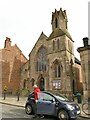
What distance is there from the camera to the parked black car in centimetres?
1024

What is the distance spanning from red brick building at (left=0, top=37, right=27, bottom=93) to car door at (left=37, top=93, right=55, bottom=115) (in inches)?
950

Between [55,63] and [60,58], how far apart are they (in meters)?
1.41

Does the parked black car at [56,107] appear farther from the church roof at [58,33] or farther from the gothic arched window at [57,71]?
the church roof at [58,33]

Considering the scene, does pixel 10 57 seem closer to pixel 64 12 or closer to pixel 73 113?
pixel 64 12

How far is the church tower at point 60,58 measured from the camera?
94.1 ft

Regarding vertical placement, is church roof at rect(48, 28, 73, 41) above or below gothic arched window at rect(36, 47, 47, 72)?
above

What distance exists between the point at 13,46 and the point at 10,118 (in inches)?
1160

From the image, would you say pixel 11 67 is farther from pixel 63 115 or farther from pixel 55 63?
pixel 63 115

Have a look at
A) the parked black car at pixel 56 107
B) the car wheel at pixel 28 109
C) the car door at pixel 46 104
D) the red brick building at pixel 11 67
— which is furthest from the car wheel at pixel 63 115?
the red brick building at pixel 11 67

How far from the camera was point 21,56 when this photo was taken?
39.2 meters

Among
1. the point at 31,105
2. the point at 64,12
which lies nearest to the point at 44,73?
the point at 64,12

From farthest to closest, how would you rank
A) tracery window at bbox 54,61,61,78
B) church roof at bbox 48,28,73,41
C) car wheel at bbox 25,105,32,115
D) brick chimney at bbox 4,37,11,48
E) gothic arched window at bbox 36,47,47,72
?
brick chimney at bbox 4,37,11,48 < gothic arched window at bbox 36,47,47,72 < church roof at bbox 48,28,73,41 < tracery window at bbox 54,61,61,78 < car wheel at bbox 25,105,32,115

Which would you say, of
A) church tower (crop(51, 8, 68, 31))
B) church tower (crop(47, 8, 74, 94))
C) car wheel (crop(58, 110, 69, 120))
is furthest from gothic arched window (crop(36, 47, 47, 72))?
car wheel (crop(58, 110, 69, 120))

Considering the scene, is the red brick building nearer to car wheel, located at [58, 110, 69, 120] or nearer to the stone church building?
the stone church building
